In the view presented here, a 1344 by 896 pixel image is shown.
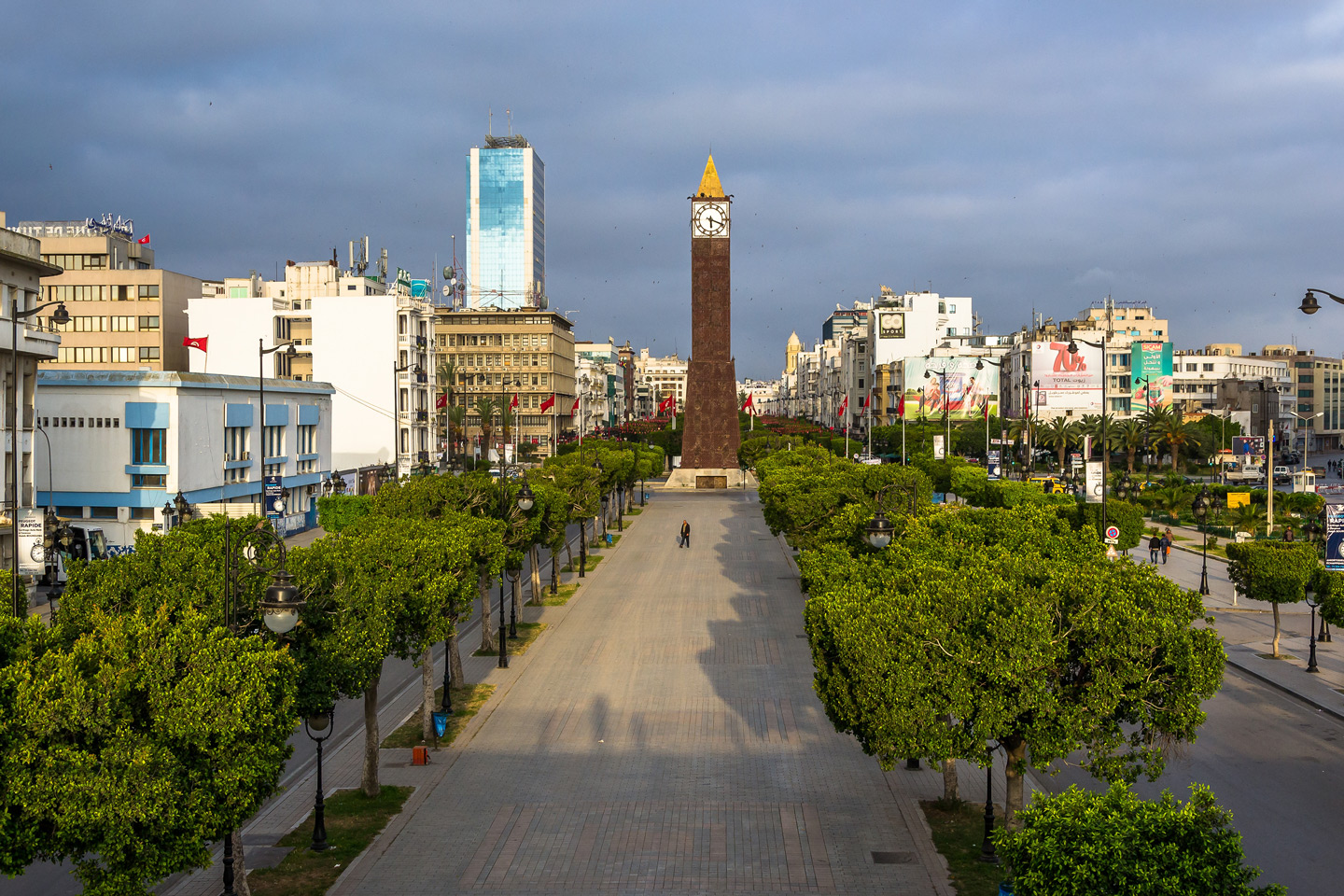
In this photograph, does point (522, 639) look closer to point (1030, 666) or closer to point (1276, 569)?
point (1030, 666)

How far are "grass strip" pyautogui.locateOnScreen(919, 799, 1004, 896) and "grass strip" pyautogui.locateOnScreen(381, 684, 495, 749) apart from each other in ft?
36.0

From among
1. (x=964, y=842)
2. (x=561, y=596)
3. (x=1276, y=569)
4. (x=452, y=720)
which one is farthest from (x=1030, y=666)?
(x=561, y=596)

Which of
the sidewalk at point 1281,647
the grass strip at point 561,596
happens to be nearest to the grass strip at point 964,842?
the sidewalk at point 1281,647

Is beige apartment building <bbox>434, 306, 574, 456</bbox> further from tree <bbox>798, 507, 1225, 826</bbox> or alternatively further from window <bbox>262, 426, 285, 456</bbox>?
tree <bbox>798, 507, 1225, 826</bbox>

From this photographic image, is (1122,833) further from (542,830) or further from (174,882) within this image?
(174,882)

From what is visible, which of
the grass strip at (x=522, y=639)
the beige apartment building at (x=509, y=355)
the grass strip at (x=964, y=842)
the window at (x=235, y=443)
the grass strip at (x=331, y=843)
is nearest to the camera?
the grass strip at (x=964, y=842)

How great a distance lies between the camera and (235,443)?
57.5 metres

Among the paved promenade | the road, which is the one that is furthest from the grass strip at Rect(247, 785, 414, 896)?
the road

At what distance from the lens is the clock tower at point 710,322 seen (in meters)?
101

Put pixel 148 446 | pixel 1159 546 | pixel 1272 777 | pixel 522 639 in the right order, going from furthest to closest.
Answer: pixel 148 446, pixel 1159 546, pixel 522 639, pixel 1272 777

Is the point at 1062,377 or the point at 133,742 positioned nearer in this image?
the point at 133,742

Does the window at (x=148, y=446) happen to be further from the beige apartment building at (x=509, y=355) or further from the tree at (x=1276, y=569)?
the beige apartment building at (x=509, y=355)

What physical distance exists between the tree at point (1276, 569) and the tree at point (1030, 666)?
62.1 feet

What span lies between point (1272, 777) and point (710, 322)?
83.3m
